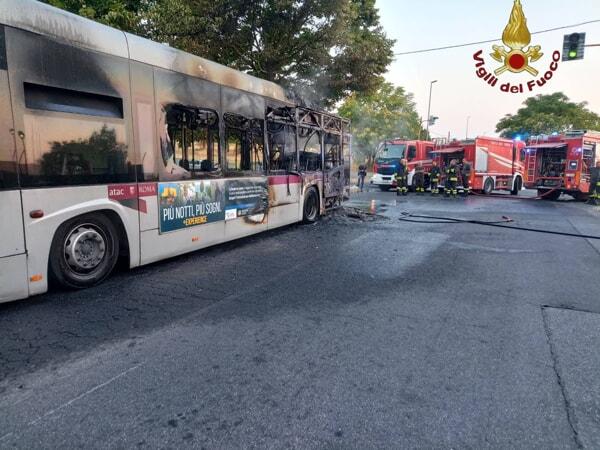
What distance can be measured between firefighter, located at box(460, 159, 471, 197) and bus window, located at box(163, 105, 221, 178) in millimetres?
16647

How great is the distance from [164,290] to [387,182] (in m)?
19.6

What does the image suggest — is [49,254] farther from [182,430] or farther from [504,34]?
[504,34]

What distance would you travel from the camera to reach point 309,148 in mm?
10516

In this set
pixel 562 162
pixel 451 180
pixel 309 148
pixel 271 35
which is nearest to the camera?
pixel 309 148

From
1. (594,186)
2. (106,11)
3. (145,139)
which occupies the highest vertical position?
(106,11)

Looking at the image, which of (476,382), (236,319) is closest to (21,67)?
(236,319)

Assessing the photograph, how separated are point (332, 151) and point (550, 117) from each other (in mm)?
56040

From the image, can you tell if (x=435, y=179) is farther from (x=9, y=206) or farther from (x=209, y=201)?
(x=9, y=206)

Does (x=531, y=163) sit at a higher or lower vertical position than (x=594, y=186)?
higher

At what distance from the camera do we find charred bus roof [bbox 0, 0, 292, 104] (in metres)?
4.29

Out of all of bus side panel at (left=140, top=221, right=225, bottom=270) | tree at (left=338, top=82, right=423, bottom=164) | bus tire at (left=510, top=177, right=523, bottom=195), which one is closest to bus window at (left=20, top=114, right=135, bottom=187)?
bus side panel at (left=140, top=221, right=225, bottom=270)

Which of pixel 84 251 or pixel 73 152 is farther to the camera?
pixel 84 251

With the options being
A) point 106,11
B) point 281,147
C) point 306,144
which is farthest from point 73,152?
point 106,11

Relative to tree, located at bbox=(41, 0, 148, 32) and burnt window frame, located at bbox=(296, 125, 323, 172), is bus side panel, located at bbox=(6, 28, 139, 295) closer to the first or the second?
burnt window frame, located at bbox=(296, 125, 323, 172)
